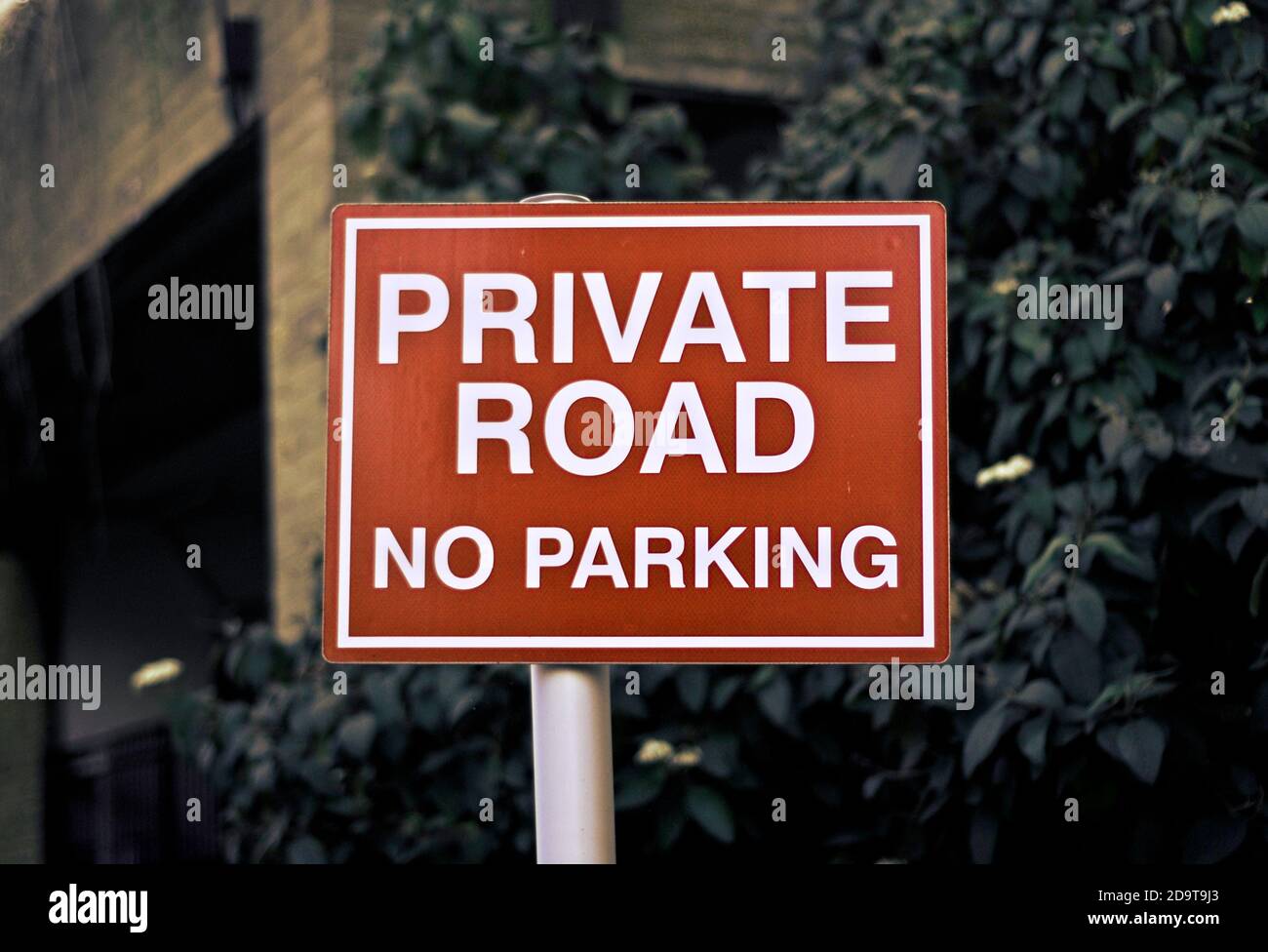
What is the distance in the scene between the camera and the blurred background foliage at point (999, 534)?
371 cm

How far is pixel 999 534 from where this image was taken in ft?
14.8

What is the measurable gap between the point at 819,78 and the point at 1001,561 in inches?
92.2

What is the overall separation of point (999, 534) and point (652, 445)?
2539 millimetres

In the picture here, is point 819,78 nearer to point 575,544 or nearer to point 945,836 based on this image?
point 945,836

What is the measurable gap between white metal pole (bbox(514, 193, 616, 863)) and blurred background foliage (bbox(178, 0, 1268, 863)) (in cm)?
168
